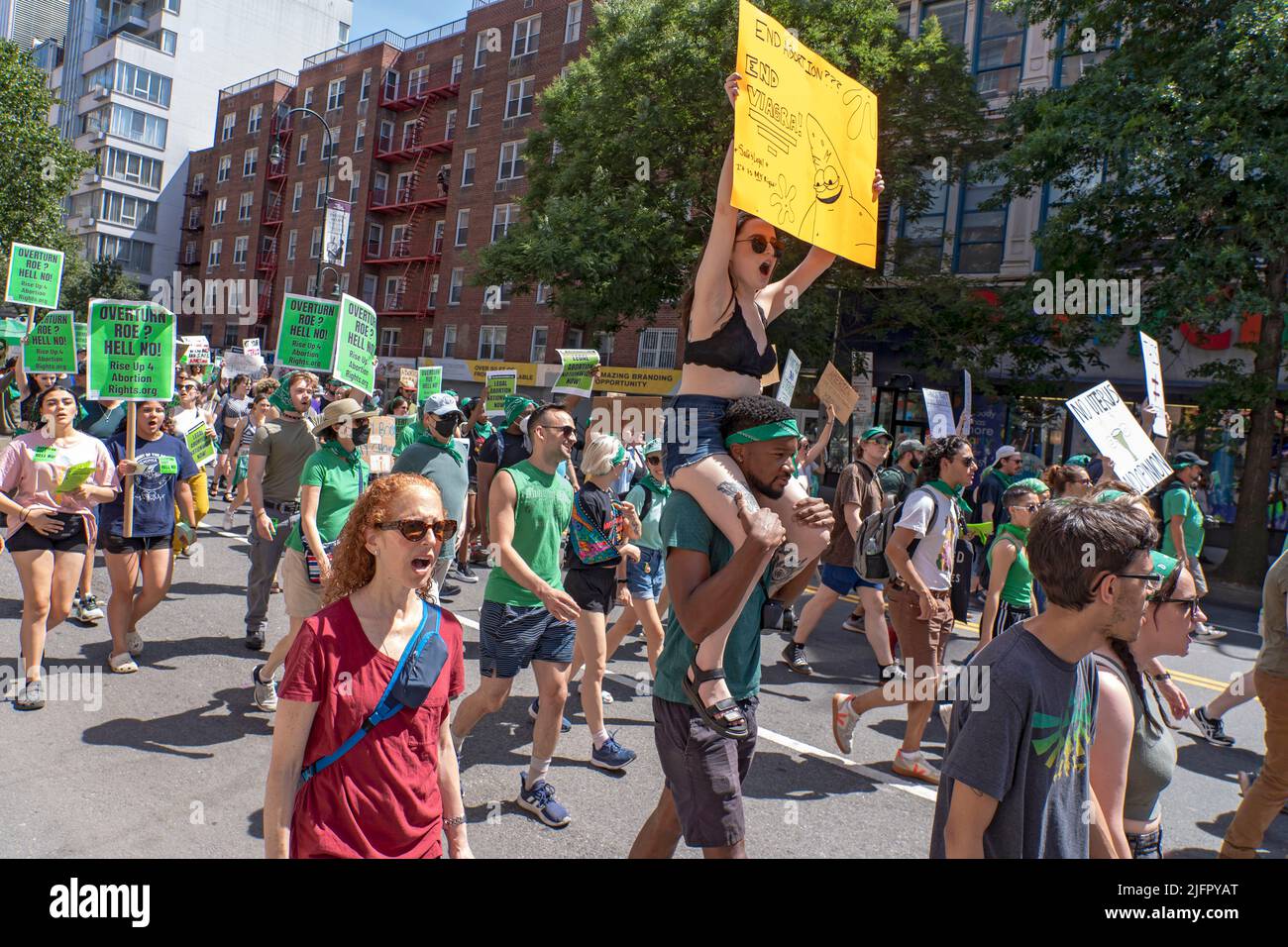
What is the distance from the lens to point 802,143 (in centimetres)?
357

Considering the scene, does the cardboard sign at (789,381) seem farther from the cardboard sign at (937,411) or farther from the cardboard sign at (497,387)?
the cardboard sign at (497,387)

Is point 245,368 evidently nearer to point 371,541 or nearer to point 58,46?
point 371,541

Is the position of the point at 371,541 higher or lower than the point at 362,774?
higher

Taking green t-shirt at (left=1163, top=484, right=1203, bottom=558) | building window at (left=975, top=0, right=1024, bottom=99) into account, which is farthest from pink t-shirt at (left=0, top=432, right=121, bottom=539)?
Answer: building window at (left=975, top=0, right=1024, bottom=99)

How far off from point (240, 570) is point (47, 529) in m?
4.55

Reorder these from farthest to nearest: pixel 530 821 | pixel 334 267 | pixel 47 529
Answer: pixel 334 267, pixel 47 529, pixel 530 821

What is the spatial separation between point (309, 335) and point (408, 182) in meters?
42.5

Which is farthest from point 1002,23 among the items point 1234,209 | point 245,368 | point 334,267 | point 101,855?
point 334,267

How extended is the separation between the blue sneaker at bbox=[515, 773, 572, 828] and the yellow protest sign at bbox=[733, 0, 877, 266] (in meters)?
2.88

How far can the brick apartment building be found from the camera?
39.2 meters

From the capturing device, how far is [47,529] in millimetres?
5746

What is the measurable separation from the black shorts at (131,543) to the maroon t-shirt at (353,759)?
474 centimetres

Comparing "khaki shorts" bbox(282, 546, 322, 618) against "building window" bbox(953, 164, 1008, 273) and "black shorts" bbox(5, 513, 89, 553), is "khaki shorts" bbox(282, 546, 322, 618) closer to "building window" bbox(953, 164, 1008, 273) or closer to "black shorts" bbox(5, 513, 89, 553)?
"black shorts" bbox(5, 513, 89, 553)

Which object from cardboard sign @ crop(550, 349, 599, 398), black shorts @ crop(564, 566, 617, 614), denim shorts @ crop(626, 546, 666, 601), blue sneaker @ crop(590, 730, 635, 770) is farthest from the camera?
cardboard sign @ crop(550, 349, 599, 398)
